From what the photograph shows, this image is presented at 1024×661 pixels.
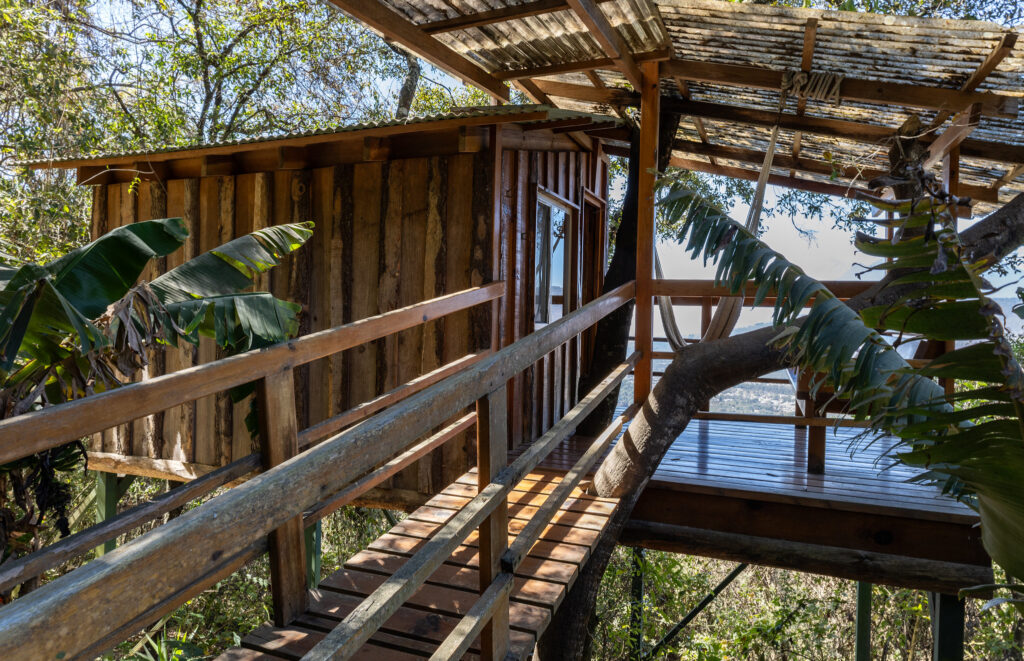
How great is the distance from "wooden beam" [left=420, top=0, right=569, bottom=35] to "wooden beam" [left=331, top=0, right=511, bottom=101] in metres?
0.10

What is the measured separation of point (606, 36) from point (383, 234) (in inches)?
77.1

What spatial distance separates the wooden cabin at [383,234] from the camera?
170 inches

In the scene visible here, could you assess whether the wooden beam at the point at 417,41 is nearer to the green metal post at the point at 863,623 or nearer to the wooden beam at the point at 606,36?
the wooden beam at the point at 606,36

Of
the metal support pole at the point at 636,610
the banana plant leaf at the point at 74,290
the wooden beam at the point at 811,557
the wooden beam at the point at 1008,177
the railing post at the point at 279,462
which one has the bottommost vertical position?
the metal support pole at the point at 636,610

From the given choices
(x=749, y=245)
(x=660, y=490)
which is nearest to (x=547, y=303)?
(x=660, y=490)

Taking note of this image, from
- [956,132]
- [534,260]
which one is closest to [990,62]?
[956,132]

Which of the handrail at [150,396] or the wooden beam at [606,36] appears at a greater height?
the wooden beam at [606,36]

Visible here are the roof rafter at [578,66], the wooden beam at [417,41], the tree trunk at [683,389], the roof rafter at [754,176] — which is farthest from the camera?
the roof rafter at [754,176]

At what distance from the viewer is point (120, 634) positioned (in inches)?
54.9

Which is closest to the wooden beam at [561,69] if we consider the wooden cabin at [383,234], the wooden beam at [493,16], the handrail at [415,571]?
the wooden cabin at [383,234]

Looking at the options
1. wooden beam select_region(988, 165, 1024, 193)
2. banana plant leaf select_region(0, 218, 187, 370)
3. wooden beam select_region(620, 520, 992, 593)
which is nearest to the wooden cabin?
wooden beam select_region(620, 520, 992, 593)

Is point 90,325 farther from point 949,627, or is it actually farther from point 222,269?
point 949,627

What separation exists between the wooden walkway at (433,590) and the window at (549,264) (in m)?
2.47

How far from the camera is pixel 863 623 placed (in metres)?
5.39
